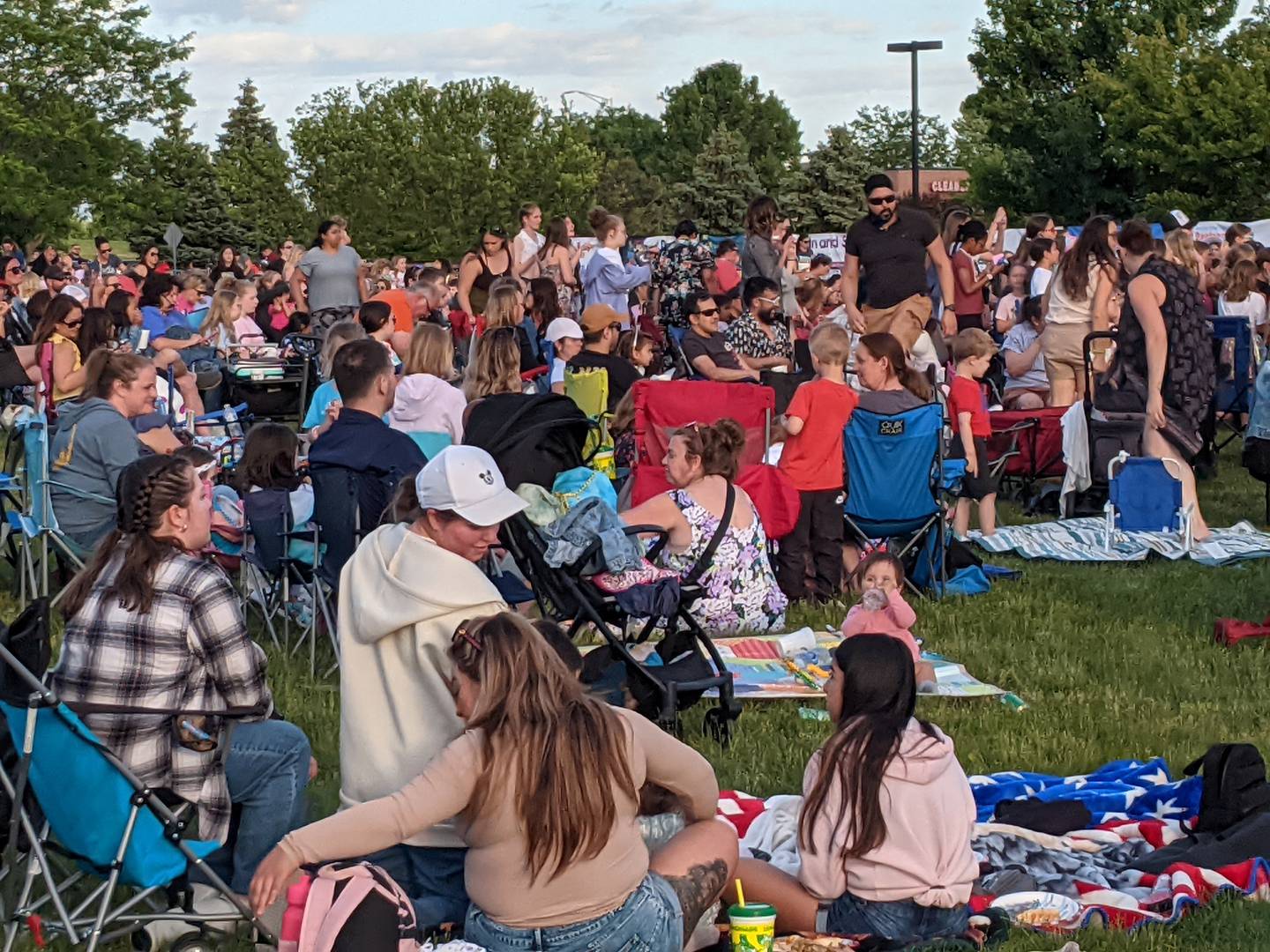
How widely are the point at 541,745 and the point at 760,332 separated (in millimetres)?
10255

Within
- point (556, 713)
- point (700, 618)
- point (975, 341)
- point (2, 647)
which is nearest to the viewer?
point (556, 713)

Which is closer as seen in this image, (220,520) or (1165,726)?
(1165,726)

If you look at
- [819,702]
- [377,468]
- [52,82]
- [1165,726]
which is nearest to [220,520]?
[377,468]

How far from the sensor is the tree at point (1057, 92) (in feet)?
154

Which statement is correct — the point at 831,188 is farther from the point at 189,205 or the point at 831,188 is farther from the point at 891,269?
the point at 891,269

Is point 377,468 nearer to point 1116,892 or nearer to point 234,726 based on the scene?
point 234,726

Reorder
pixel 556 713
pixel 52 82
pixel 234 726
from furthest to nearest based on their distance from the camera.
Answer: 1. pixel 52 82
2. pixel 234 726
3. pixel 556 713

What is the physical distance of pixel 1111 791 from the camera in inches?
246

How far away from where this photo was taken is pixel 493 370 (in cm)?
915

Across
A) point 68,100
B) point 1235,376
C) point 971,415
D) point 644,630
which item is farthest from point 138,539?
point 68,100

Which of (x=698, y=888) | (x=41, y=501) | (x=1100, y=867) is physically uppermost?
(x=41, y=501)

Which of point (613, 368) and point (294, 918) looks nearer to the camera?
point (294, 918)

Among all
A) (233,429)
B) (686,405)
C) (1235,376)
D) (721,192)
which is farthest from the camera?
(721,192)

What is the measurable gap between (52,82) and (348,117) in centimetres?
1292
